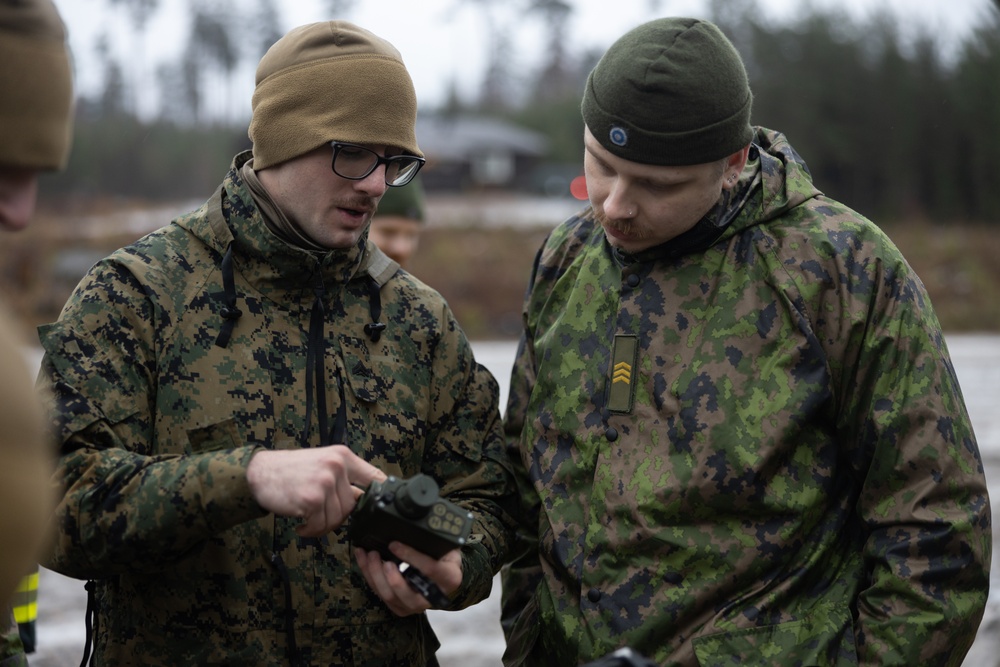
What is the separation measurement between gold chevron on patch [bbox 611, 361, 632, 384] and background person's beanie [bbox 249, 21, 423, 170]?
2.86 feet

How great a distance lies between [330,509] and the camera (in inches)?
105

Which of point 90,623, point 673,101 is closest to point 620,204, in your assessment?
point 673,101

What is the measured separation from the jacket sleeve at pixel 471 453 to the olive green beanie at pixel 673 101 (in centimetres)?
77

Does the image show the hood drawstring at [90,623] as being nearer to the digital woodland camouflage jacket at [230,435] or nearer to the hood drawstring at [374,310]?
the digital woodland camouflage jacket at [230,435]

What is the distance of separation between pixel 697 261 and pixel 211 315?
1355 mm

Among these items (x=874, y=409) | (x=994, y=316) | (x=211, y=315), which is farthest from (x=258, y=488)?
(x=994, y=316)

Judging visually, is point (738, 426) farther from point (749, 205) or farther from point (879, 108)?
point (879, 108)

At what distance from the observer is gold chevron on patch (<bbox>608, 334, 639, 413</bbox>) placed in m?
3.15

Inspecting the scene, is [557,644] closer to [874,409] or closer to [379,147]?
[874,409]

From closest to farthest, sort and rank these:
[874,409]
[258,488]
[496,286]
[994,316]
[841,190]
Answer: [258,488] → [874,409] → [994,316] → [496,286] → [841,190]

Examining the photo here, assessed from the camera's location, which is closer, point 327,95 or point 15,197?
point 15,197

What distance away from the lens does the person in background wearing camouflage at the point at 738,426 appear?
286 centimetres

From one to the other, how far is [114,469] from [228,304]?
0.57 metres

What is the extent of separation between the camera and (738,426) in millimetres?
2986
